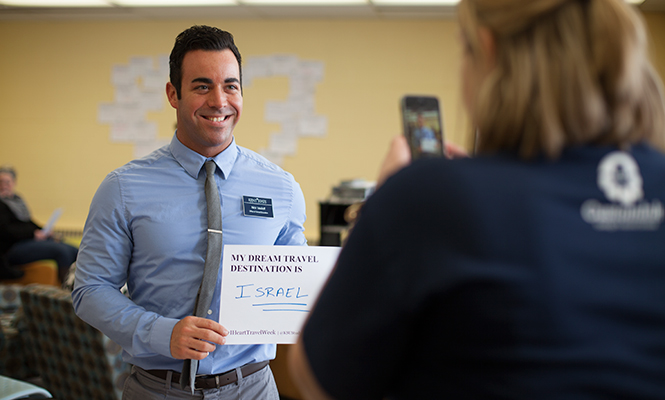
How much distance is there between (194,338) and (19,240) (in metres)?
4.92

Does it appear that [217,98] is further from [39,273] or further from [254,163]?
[39,273]

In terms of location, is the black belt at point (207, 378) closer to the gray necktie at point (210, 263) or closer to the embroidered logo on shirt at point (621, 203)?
the gray necktie at point (210, 263)

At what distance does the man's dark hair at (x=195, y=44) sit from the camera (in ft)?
5.12

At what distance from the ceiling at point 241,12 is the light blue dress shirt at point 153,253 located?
442 cm

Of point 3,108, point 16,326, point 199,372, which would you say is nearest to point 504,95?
point 199,372

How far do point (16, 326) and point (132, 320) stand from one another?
294 centimetres

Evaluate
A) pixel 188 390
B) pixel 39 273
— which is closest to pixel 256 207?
pixel 188 390

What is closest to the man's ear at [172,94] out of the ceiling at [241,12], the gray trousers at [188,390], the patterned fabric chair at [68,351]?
the gray trousers at [188,390]

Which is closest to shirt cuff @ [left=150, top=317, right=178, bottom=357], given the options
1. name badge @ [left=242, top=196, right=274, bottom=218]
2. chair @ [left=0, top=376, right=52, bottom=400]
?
name badge @ [left=242, top=196, right=274, bottom=218]

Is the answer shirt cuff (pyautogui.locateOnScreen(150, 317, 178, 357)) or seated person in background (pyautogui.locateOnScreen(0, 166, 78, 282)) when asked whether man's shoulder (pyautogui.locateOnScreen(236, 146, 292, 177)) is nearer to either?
shirt cuff (pyautogui.locateOnScreen(150, 317, 178, 357))

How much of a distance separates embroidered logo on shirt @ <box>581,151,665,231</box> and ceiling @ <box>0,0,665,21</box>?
5.21 m

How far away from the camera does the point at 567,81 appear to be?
1.91 ft

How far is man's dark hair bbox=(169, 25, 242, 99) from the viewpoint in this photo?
1562mm

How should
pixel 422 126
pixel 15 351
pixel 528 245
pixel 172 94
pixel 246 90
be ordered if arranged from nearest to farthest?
pixel 528 245 < pixel 422 126 < pixel 172 94 < pixel 15 351 < pixel 246 90
